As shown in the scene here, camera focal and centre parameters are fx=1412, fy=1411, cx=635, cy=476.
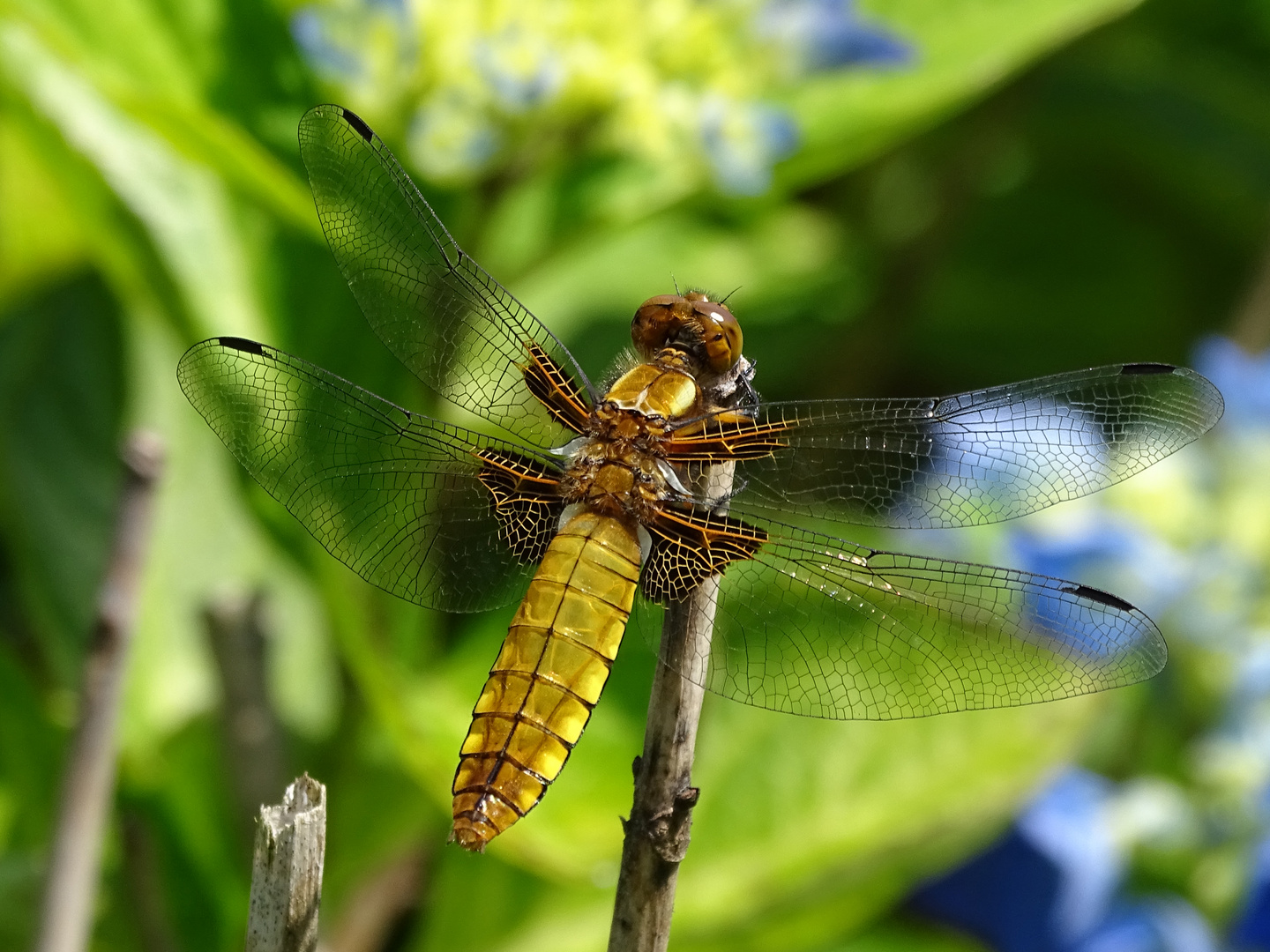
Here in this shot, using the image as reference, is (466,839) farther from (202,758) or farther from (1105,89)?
(1105,89)

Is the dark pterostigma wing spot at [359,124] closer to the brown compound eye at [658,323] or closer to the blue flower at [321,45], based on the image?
the blue flower at [321,45]

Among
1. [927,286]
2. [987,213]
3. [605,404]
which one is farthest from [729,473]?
[987,213]

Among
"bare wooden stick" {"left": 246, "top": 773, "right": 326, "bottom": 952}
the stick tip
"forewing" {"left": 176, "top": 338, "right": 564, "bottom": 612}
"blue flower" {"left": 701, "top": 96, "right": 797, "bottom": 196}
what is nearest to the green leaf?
"blue flower" {"left": 701, "top": 96, "right": 797, "bottom": 196}

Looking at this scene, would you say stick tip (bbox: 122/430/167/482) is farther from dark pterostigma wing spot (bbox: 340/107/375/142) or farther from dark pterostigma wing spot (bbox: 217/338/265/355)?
dark pterostigma wing spot (bbox: 340/107/375/142)

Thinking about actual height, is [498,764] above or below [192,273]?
below

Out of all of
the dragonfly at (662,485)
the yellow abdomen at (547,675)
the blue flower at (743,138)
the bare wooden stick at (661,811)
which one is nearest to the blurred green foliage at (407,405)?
the blue flower at (743,138)

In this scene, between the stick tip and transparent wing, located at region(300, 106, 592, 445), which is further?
transparent wing, located at region(300, 106, 592, 445)

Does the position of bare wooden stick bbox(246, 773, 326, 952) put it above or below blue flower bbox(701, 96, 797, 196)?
below
